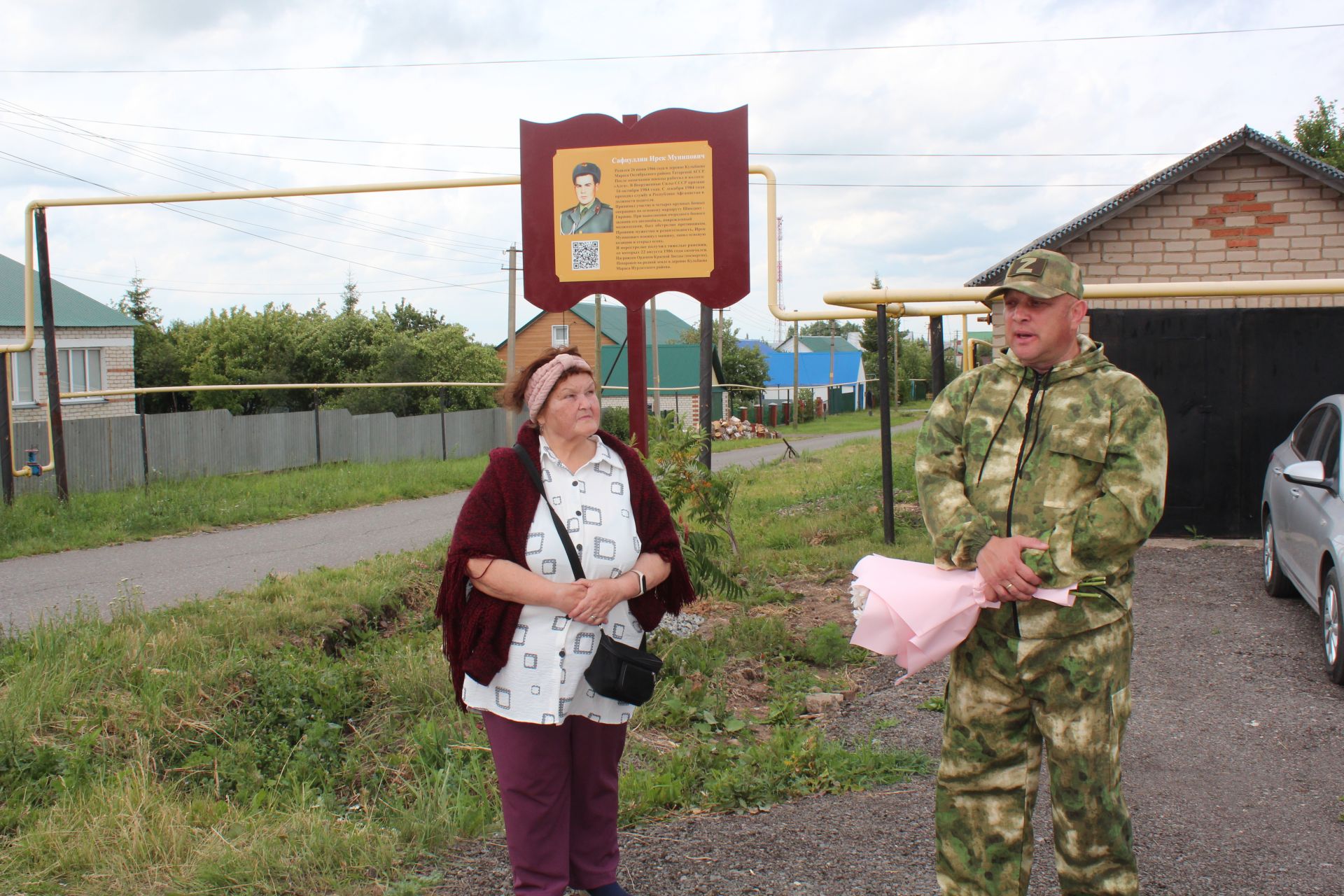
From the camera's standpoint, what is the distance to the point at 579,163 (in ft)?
21.5

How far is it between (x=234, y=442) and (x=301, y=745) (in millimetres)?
14430

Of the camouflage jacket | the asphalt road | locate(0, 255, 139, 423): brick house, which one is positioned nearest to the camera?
the camouflage jacket

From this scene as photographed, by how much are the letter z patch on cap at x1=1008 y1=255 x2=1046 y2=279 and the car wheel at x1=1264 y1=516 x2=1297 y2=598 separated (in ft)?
16.3

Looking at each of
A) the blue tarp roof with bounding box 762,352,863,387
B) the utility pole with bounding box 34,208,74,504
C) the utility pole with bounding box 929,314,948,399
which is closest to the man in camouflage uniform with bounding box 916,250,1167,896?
the utility pole with bounding box 929,314,948,399

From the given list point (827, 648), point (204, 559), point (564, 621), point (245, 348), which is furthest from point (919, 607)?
point (245, 348)

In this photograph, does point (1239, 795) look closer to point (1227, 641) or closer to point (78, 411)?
point (1227, 641)

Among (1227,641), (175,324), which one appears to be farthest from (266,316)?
(1227,641)

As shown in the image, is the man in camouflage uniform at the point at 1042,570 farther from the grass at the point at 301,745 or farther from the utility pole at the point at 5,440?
the utility pole at the point at 5,440

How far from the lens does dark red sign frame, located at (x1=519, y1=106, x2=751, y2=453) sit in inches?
253

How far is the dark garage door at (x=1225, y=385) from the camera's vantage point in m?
8.90

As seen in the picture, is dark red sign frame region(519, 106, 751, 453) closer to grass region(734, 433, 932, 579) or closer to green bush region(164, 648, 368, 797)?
green bush region(164, 648, 368, 797)

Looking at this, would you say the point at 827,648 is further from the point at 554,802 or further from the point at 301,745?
the point at 554,802

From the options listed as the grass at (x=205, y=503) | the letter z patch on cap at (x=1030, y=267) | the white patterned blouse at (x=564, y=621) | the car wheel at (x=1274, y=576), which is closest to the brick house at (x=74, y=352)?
the grass at (x=205, y=503)

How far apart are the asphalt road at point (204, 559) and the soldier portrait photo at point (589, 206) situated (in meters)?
3.83
